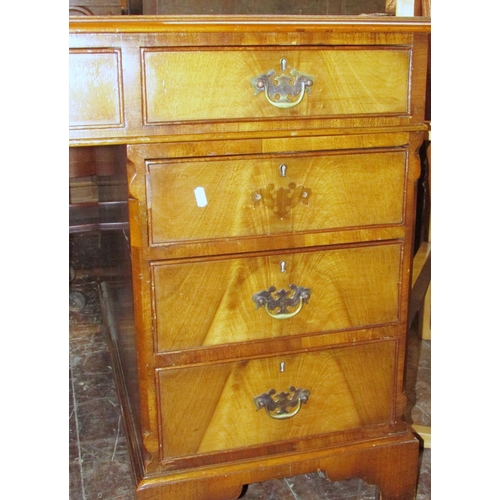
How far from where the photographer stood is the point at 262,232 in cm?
109

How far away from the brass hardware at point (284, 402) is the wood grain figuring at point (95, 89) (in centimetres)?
54

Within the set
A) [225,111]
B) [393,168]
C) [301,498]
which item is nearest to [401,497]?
[301,498]

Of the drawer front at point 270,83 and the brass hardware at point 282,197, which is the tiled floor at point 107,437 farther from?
the drawer front at point 270,83

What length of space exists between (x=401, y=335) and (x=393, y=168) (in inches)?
12.1

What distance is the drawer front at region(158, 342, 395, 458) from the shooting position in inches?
44.6

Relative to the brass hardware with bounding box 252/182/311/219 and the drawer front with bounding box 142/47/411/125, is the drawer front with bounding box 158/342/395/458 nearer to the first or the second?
the brass hardware with bounding box 252/182/311/219

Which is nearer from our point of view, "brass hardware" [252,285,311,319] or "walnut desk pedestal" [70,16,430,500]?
"walnut desk pedestal" [70,16,430,500]

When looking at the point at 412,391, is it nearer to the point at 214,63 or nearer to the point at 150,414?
the point at 150,414

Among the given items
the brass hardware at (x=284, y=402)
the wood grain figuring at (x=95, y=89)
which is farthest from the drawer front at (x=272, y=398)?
the wood grain figuring at (x=95, y=89)

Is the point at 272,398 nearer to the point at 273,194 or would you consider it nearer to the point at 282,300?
the point at 282,300

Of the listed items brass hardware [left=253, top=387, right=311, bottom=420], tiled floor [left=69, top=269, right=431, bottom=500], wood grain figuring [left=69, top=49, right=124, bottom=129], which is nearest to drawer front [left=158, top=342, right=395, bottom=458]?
brass hardware [left=253, top=387, right=311, bottom=420]

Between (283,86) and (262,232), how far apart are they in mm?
233

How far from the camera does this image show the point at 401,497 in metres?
1.28

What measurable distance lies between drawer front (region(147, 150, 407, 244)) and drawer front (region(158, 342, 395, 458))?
A: 24cm
